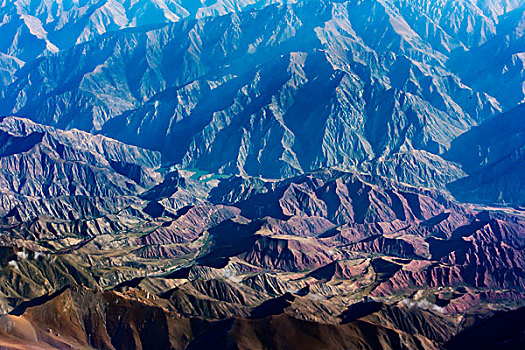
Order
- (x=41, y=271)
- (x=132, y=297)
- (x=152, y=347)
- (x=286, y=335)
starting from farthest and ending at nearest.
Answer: (x=41, y=271)
(x=132, y=297)
(x=152, y=347)
(x=286, y=335)

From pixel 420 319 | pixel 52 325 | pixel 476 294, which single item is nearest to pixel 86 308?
pixel 52 325

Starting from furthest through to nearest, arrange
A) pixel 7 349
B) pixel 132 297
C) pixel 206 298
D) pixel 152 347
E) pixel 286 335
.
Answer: pixel 206 298 → pixel 132 297 → pixel 152 347 → pixel 286 335 → pixel 7 349

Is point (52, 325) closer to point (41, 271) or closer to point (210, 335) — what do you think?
point (210, 335)

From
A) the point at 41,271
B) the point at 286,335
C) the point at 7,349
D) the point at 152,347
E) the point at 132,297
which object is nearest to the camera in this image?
the point at 7,349

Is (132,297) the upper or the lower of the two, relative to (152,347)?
upper

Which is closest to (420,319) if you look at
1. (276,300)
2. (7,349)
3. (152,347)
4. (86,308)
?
(276,300)

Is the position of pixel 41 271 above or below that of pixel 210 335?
above

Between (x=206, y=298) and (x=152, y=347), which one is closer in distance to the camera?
(x=152, y=347)

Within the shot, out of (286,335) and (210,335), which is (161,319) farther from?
(286,335)

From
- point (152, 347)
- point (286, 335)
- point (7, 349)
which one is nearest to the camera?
point (7, 349)
